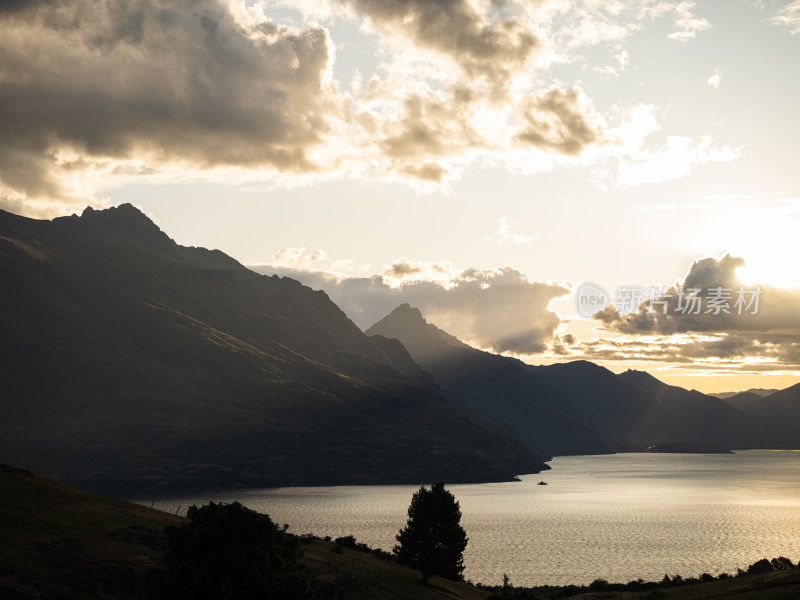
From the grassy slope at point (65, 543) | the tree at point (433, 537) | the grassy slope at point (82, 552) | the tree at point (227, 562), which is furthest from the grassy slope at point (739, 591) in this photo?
the grassy slope at point (65, 543)

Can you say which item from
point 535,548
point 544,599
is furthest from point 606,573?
point 544,599

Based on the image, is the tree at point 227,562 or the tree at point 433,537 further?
the tree at point 433,537

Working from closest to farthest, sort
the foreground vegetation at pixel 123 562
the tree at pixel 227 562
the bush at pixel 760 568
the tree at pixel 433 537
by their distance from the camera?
the tree at pixel 227 562 → the foreground vegetation at pixel 123 562 → the tree at pixel 433 537 → the bush at pixel 760 568

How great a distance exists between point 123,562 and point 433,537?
41.4 metres

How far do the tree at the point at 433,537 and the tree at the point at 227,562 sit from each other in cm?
4185

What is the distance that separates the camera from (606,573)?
142 m

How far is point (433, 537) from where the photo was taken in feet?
302

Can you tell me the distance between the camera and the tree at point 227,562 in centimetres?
4828

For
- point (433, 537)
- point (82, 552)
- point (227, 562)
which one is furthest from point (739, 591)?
point (82, 552)

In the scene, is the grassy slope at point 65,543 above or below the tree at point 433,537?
above

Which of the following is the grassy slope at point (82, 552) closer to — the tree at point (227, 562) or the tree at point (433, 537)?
the tree at point (433, 537)

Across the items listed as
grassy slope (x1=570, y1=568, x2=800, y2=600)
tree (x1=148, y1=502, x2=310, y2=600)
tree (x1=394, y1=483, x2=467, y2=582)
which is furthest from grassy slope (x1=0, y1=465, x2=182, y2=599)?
grassy slope (x1=570, y1=568, x2=800, y2=600)

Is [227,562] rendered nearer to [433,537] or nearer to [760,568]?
[433,537]

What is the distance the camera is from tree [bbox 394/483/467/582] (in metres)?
90.3
